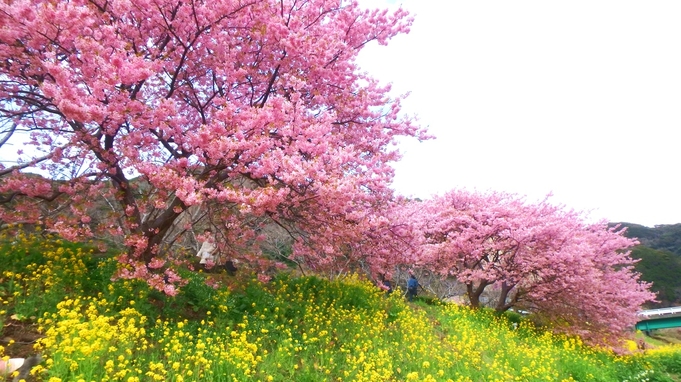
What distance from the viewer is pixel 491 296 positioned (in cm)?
2688

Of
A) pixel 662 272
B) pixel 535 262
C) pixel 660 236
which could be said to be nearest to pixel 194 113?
pixel 535 262

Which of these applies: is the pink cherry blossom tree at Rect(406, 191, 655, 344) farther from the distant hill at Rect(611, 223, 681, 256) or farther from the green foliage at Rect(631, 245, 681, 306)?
the distant hill at Rect(611, 223, 681, 256)

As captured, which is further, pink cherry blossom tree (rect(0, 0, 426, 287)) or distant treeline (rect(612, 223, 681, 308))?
distant treeline (rect(612, 223, 681, 308))

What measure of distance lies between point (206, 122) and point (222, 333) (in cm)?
374

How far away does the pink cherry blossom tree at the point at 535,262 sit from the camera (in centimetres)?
1372

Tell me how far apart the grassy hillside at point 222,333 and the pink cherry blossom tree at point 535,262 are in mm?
3991

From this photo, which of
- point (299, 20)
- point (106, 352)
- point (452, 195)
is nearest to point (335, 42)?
point (299, 20)

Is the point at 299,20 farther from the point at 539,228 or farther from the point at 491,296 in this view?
the point at 491,296

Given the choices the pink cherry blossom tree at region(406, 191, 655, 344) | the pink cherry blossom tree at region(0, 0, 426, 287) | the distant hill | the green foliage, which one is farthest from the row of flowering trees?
the distant hill

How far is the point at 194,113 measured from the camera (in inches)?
298

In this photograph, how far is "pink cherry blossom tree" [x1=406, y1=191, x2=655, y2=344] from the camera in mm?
13719

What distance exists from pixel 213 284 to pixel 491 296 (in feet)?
81.9

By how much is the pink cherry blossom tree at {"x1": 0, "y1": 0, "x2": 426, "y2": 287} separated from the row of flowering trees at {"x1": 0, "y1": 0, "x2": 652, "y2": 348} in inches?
1.1

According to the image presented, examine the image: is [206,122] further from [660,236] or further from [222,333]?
[660,236]
